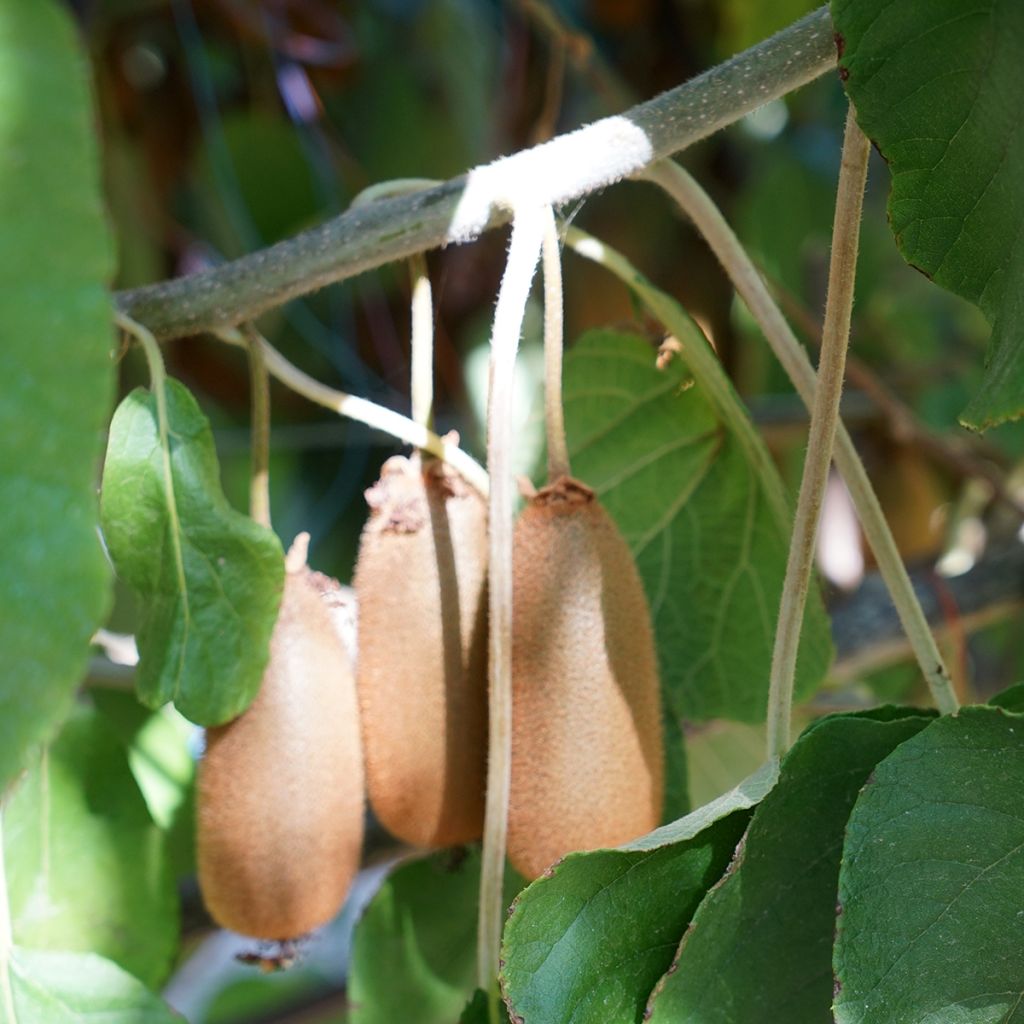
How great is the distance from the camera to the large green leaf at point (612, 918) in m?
0.48

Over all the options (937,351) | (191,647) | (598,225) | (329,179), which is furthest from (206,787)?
(937,351)

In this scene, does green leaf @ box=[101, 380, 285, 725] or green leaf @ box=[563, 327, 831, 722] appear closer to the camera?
green leaf @ box=[101, 380, 285, 725]

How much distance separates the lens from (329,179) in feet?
4.96

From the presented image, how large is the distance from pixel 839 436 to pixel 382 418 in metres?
0.21

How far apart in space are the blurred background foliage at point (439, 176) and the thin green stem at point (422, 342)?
708 millimetres

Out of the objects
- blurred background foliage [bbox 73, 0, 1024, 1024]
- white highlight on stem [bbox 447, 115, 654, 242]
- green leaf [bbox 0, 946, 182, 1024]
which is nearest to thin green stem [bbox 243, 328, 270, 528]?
white highlight on stem [bbox 447, 115, 654, 242]

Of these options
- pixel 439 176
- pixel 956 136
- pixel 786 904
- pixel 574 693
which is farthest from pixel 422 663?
pixel 439 176

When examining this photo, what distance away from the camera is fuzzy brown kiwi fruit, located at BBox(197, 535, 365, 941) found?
0.58 meters

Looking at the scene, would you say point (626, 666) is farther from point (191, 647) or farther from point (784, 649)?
point (191, 647)

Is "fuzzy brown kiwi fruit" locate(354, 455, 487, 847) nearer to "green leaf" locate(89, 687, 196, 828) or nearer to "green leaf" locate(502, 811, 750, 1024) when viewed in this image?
"green leaf" locate(502, 811, 750, 1024)

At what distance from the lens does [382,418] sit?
1.98 ft

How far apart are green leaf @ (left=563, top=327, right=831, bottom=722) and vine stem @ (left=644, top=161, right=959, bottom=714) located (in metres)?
0.10

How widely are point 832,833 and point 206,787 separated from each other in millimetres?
271

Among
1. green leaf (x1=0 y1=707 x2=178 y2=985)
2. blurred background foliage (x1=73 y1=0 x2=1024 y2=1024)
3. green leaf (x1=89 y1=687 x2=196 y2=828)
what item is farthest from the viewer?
blurred background foliage (x1=73 y1=0 x2=1024 y2=1024)
